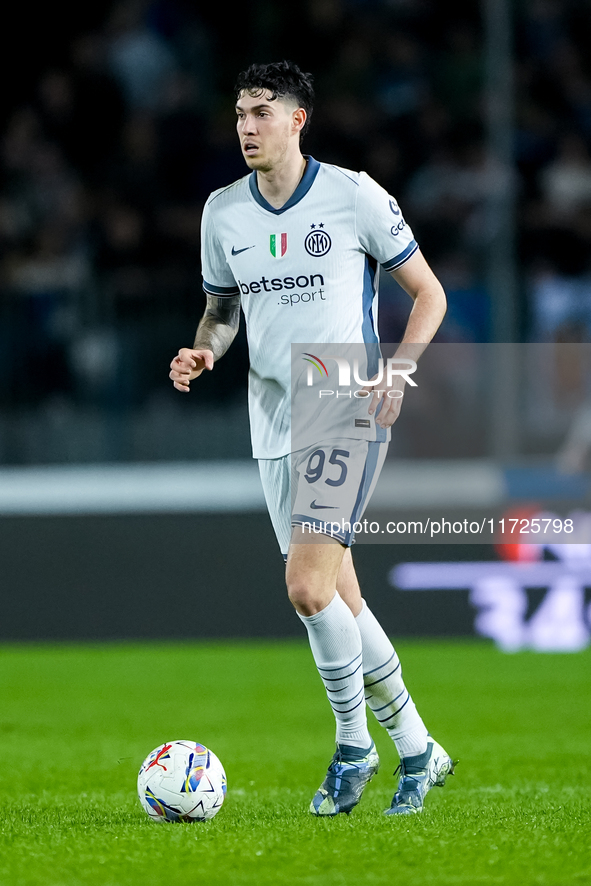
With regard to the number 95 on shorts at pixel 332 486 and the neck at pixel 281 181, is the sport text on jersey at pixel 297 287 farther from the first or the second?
the number 95 on shorts at pixel 332 486

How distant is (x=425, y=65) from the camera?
33.0 ft

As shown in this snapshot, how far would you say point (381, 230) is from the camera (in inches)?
165

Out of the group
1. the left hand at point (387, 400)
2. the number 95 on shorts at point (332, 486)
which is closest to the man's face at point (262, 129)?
the left hand at point (387, 400)

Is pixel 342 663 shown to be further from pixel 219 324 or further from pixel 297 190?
pixel 297 190

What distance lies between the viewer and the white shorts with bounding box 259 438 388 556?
4.04 meters

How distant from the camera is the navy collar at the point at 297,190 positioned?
425 centimetres

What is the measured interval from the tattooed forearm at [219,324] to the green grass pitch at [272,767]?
1492 millimetres

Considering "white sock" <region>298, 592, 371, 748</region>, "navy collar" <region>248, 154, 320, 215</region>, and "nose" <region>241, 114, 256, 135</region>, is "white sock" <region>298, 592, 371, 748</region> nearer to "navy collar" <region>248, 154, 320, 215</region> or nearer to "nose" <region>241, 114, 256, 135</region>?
"navy collar" <region>248, 154, 320, 215</region>

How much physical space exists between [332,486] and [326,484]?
0.02 metres

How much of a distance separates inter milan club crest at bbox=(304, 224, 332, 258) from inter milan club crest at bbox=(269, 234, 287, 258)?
0.07 metres

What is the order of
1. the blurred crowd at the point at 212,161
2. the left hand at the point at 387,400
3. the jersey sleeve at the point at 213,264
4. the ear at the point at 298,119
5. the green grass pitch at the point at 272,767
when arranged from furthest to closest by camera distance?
the blurred crowd at the point at 212,161, the jersey sleeve at the point at 213,264, the ear at the point at 298,119, the left hand at the point at 387,400, the green grass pitch at the point at 272,767

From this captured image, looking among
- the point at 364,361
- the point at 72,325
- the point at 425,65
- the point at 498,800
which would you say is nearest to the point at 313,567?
the point at 364,361

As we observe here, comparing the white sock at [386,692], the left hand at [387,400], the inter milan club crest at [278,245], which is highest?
the inter milan club crest at [278,245]

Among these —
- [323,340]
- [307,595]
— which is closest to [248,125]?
[323,340]
